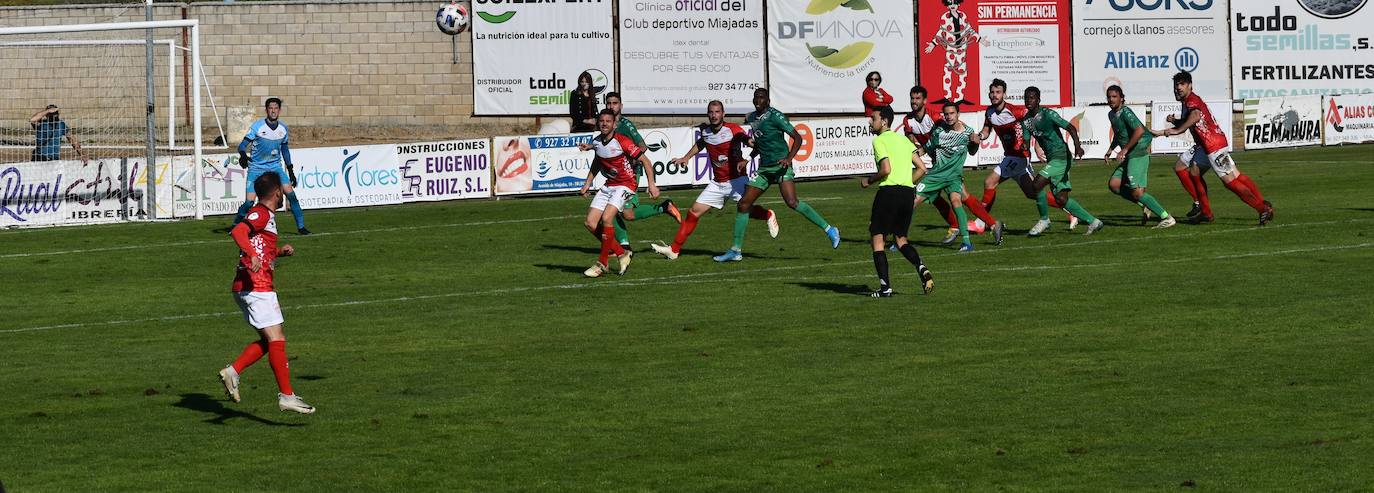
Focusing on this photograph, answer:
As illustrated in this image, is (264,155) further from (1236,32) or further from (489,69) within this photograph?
(1236,32)

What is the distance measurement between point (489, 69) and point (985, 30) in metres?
13.1

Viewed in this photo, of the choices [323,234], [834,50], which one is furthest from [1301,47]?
[323,234]

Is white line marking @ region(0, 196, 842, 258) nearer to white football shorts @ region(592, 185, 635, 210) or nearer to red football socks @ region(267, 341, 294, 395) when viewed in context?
white football shorts @ region(592, 185, 635, 210)

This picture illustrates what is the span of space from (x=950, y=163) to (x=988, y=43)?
2658 centimetres

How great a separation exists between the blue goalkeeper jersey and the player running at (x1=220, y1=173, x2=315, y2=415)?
13280mm

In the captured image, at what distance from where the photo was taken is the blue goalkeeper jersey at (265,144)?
84.1 feet

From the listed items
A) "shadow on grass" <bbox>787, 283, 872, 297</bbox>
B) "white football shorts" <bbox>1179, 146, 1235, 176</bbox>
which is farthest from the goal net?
"white football shorts" <bbox>1179, 146, 1235, 176</bbox>

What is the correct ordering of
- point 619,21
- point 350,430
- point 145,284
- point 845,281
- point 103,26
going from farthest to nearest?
point 619,21 → point 103,26 → point 145,284 → point 845,281 → point 350,430

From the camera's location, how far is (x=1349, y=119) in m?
43.5

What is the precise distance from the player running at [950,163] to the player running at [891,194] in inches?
157

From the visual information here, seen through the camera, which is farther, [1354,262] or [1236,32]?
[1236,32]

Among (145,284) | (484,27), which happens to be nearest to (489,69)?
(484,27)

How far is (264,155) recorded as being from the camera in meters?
25.9

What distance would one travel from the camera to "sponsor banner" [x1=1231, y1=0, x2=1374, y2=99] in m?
48.8
